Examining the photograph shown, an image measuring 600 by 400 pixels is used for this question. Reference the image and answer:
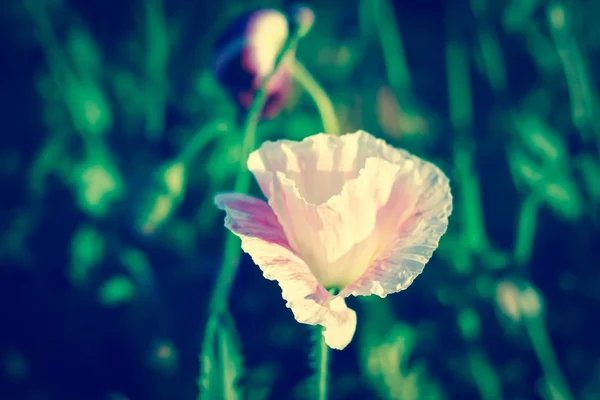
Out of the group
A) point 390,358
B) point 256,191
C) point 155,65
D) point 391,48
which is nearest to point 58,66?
point 155,65

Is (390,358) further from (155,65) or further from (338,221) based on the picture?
(155,65)

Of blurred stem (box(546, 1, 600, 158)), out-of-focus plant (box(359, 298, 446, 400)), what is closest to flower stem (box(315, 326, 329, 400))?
out-of-focus plant (box(359, 298, 446, 400))

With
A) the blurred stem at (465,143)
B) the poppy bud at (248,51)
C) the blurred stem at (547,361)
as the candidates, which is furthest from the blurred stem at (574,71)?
the poppy bud at (248,51)

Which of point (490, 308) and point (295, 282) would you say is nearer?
point (295, 282)

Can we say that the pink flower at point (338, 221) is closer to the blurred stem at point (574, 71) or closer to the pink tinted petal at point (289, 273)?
the pink tinted petal at point (289, 273)

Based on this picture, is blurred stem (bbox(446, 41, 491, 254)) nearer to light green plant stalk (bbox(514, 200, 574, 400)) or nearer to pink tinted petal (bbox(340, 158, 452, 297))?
light green plant stalk (bbox(514, 200, 574, 400))

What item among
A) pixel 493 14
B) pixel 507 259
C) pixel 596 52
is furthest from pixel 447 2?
pixel 507 259

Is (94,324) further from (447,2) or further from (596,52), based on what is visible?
(596,52)
